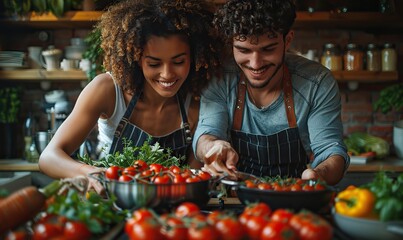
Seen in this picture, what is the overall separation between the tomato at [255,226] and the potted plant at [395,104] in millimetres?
3052

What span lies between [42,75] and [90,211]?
2.99 metres

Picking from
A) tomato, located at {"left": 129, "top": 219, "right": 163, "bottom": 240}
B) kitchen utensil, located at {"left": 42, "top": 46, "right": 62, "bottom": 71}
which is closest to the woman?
tomato, located at {"left": 129, "top": 219, "right": 163, "bottom": 240}

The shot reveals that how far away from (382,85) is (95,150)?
2.40m

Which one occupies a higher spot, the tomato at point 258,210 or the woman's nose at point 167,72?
the woman's nose at point 167,72

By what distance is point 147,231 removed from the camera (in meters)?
1.11

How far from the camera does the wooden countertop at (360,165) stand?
3.67 m

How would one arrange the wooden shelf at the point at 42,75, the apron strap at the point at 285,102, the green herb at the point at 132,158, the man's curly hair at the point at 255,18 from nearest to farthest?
1. the green herb at the point at 132,158
2. the man's curly hair at the point at 255,18
3. the apron strap at the point at 285,102
4. the wooden shelf at the point at 42,75

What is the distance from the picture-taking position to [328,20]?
3861 millimetres

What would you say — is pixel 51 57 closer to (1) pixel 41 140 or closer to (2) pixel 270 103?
(1) pixel 41 140

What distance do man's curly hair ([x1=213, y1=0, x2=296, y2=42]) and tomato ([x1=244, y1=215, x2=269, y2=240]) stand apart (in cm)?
110

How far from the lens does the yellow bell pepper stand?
1271mm

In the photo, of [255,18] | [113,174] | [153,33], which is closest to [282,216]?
[113,174]

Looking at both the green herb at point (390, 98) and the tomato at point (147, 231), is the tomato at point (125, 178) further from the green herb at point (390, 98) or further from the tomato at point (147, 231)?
the green herb at point (390, 98)

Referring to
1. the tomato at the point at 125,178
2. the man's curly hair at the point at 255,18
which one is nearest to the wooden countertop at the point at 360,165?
the man's curly hair at the point at 255,18
